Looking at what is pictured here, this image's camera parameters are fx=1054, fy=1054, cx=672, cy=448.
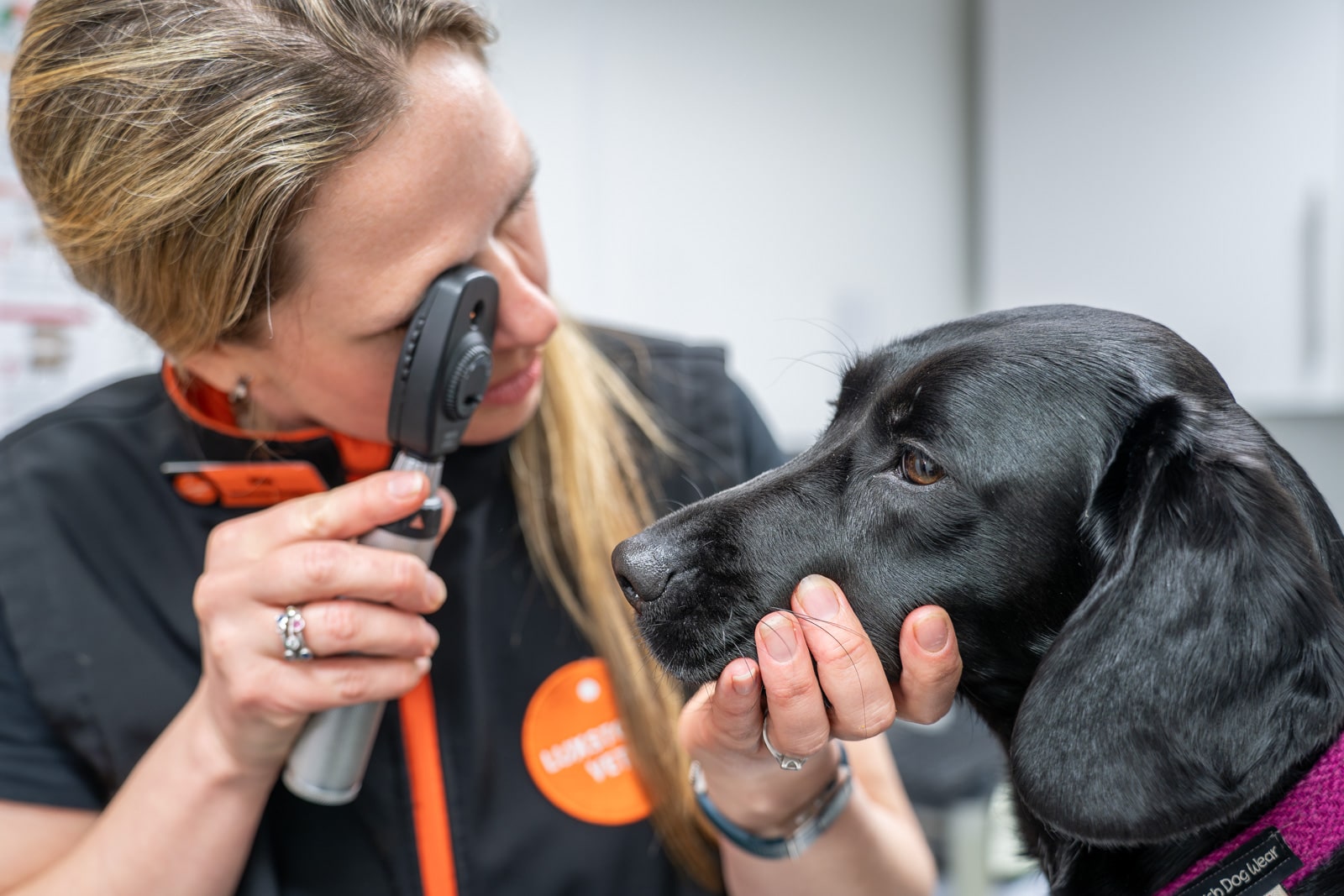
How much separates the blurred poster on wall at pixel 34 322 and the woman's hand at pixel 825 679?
1093 millimetres

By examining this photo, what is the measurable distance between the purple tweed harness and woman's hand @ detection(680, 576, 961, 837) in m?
0.20

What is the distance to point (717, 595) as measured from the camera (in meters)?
0.80

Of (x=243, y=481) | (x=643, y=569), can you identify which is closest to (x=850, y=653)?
Answer: (x=643, y=569)

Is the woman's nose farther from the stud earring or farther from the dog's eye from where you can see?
the dog's eye

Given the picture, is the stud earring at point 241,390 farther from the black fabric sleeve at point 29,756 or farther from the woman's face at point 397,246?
the black fabric sleeve at point 29,756

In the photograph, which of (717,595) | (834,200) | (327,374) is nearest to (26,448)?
(327,374)

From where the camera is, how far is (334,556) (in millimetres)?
822

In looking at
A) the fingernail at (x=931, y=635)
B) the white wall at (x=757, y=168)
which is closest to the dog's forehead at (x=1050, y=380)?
the fingernail at (x=931, y=635)

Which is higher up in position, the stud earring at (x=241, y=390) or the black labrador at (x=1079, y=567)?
the stud earring at (x=241, y=390)

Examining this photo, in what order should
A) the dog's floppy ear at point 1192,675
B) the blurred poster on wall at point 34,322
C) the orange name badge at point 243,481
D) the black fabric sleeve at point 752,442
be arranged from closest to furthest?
the dog's floppy ear at point 1192,675 < the orange name badge at point 243,481 < the black fabric sleeve at point 752,442 < the blurred poster on wall at point 34,322

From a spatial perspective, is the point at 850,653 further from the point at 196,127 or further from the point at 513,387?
the point at 196,127

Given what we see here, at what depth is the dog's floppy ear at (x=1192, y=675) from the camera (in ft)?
2.09

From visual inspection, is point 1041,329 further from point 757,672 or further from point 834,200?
point 834,200

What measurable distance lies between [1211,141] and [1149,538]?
253 cm
